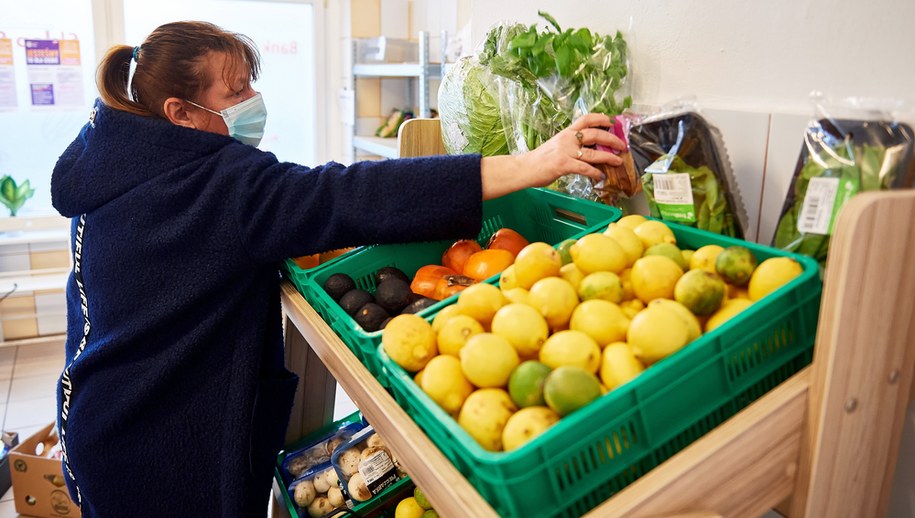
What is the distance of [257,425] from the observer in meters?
1.52

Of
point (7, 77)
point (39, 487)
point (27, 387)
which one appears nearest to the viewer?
point (39, 487)

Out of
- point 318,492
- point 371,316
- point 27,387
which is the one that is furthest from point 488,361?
point 27,387

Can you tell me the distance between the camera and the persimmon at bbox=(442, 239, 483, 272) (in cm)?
136

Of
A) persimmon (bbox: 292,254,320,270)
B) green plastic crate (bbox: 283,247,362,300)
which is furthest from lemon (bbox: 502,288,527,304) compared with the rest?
persimmon (bbox: 292,254,320,270)

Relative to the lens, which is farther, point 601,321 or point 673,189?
point 673,189

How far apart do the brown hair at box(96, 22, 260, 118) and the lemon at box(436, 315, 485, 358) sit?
0.86 m

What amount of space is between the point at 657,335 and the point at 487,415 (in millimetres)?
211

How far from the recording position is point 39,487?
2.38 meters

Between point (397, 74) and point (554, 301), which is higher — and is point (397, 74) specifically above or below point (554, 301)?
above

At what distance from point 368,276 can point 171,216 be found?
1.28 ft

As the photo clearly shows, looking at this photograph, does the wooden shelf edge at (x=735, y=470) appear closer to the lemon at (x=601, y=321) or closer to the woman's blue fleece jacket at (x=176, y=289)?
the lemon at (x=601, y=321)

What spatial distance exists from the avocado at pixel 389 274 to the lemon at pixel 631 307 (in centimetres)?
50

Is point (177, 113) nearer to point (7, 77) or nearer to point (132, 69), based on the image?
point (132, 69)

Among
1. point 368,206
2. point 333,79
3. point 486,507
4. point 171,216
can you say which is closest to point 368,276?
point 368,206
